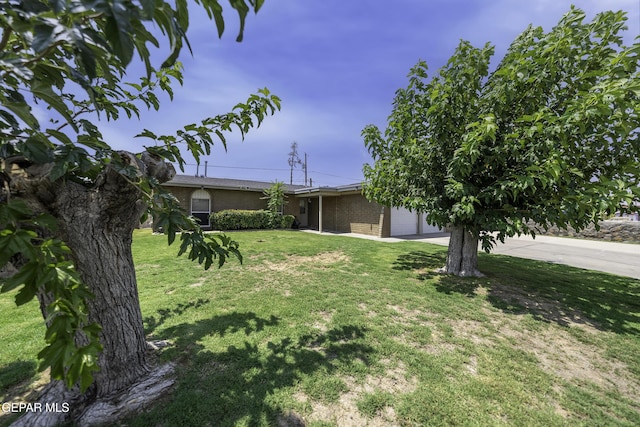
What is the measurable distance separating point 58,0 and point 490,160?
5127 mm

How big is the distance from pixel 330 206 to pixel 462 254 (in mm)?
12539

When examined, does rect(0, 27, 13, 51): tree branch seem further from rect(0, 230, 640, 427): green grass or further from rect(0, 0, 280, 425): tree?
rect(0, 230, 640, 427): green grass

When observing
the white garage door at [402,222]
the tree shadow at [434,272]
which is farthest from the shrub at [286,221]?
the tree shadow at [434,272]

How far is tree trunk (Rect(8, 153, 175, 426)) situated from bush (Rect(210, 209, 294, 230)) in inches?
534

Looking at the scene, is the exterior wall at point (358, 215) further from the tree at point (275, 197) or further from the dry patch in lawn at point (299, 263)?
the dry patch in lawn at point (299, 263)

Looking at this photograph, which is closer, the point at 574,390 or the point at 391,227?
the point at 574,390

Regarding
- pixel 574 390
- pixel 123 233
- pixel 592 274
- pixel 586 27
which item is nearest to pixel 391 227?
pixel 592 274

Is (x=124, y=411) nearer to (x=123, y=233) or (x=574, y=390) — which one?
(x=123, y=233)

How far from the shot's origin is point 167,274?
18.9 ft

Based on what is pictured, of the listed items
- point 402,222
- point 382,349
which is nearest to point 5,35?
point 382,349

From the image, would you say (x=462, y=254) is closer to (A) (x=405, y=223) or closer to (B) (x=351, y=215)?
(A) (x=405, y=223)

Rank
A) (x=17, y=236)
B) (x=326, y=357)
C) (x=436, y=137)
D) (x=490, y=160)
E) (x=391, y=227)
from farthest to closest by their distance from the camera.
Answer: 1. (x=391, y=227)
2. (x=436, y=137)
3. (x=490, y=160)
4. (x=326, y=357)
5. (x=17, y=236)

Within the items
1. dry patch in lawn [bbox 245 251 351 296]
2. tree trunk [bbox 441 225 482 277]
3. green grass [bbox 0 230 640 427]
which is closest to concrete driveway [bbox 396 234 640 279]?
green grass [bbox 0 230 640 427]

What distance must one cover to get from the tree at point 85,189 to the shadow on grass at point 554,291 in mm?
4888
